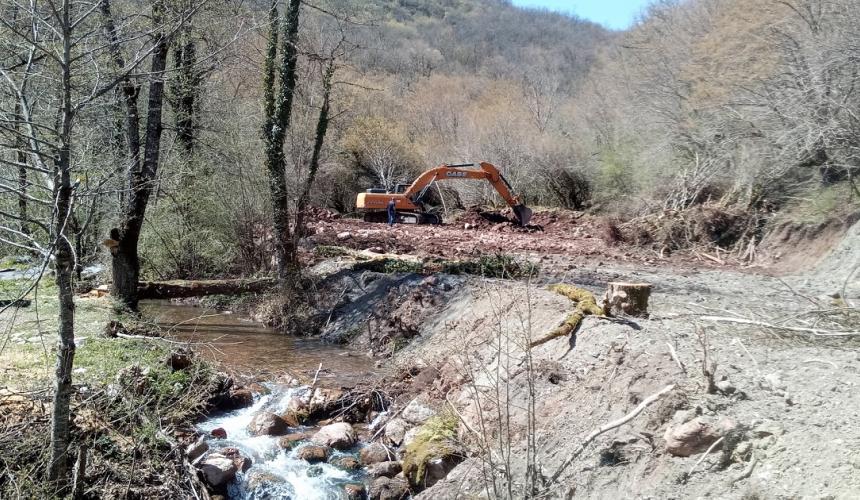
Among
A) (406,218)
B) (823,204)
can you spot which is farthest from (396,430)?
(406,218)

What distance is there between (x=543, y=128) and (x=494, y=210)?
981 cm

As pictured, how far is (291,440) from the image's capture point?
678cm

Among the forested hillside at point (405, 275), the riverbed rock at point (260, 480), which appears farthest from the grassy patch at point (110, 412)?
the riverbed rock at point (260, 480)

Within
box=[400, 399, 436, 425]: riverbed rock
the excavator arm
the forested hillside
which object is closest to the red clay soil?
the forested hillside

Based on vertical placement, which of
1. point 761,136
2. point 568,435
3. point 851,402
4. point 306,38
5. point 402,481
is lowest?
point 402,481

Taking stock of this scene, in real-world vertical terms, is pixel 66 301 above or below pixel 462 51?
below

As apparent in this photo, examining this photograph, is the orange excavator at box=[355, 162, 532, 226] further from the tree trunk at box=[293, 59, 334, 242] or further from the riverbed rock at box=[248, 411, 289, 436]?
the riverbed rock at box=[248, 411, 289, 436]

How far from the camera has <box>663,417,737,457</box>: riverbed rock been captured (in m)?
4.12

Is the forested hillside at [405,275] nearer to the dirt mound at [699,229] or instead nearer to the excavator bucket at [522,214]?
the dirt mound at [699,229]

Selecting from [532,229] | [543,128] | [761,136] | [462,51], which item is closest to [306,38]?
[532,229]

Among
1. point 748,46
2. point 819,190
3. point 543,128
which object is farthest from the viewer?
point 543,128

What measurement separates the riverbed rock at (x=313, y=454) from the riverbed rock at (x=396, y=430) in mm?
666

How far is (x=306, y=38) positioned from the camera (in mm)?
13656

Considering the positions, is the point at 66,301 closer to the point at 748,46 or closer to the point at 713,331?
the point at 713,331
